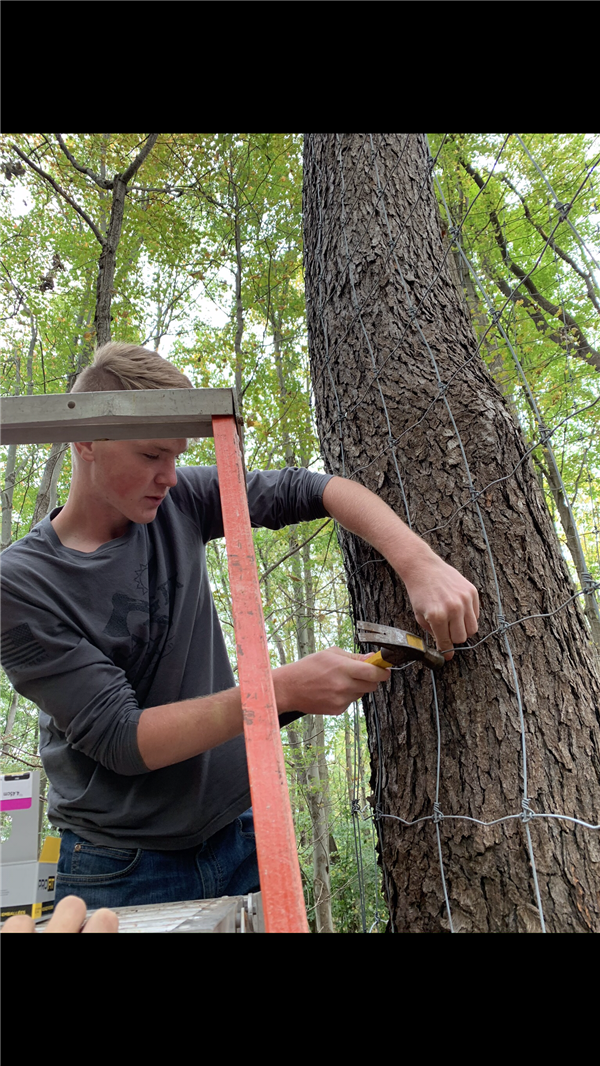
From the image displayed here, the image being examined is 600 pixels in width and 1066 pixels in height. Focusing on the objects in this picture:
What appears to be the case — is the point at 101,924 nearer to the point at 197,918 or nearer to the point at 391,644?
the point at 197,918

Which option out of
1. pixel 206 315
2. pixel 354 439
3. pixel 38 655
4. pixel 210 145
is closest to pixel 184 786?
pixel 38 655

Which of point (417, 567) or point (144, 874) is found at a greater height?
point (417, 567)

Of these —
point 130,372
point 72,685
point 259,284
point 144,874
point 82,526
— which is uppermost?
point 259,284

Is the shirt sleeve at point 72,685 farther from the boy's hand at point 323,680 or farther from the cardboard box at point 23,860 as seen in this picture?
the boy's hand at point 323,680

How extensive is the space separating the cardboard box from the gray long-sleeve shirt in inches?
6.3

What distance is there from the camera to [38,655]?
147 cm

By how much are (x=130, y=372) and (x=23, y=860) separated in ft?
4.23

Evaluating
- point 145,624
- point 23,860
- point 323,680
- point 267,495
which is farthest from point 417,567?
point 23,860

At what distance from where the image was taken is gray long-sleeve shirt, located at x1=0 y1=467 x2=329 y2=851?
146 cm

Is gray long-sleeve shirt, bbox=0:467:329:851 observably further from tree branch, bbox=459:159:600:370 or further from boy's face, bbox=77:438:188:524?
tree branch, bbox=459:159:600:370

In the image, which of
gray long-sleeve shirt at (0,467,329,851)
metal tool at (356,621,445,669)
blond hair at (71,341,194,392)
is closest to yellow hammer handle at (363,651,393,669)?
metal tool at (356,621,445,669)

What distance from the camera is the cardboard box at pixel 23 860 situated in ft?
4.27

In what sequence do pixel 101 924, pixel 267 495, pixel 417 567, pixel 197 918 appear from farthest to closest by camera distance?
pixel 267 495
pixel 417 567
pixel 197 918
pixel 101 924

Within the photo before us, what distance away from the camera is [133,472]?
1.68m
